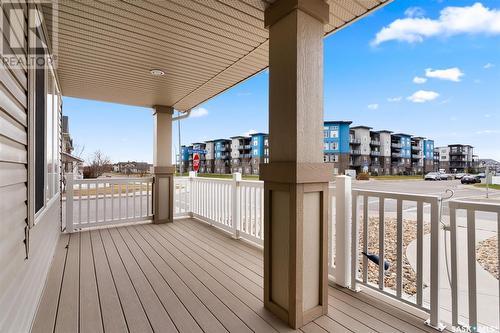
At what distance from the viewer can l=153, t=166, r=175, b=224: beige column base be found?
199 inches

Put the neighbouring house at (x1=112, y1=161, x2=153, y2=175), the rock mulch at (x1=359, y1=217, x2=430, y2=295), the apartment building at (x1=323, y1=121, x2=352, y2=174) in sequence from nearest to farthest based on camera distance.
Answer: the rock mulch at (x1=359, y1=217, x2=430, y2=295) < the neighbouring house at (x1=112, y1=161, x2=153, y2=175) < the apartment building at (x1=323, y1=121, x2=352, y2=174)

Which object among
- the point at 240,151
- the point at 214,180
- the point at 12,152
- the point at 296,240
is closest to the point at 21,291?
the point at 12,152

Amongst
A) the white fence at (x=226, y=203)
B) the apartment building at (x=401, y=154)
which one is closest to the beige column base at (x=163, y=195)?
the white fence at (x=226, y=203)

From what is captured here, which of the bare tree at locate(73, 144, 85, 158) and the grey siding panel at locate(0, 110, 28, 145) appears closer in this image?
the grey siding panel at locate(0, 110, 28, 145)

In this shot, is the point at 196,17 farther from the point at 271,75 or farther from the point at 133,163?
the point at 133,163

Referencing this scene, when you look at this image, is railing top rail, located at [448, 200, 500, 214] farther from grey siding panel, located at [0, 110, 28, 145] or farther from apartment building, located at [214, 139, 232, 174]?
apartment building, located at [214, 139, 232, 174]

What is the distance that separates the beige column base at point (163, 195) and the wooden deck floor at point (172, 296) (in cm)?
147

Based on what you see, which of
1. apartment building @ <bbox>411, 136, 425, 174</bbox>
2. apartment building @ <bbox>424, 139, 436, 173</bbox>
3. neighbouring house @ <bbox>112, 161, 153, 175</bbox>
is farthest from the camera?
apartment building @ <bbox>424, 139, 436, 173</bbox>

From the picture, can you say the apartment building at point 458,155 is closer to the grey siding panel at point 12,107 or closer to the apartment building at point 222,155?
the apartment building at point 222,155

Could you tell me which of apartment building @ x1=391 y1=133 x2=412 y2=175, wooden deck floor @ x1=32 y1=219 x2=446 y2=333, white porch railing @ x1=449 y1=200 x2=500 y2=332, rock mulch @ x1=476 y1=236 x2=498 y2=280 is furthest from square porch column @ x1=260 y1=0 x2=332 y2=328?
apartment building @ x1=391 y1=133 x2=412 y2=175

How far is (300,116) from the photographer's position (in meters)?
1.75

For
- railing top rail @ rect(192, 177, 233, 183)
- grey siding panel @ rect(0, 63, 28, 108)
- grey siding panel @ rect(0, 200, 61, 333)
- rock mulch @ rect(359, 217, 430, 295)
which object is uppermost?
grey siding panel @ rect(0, 63, 28, 108)

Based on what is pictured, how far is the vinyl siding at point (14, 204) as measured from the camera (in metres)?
1.18

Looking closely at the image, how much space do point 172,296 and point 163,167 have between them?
3.38 meters
